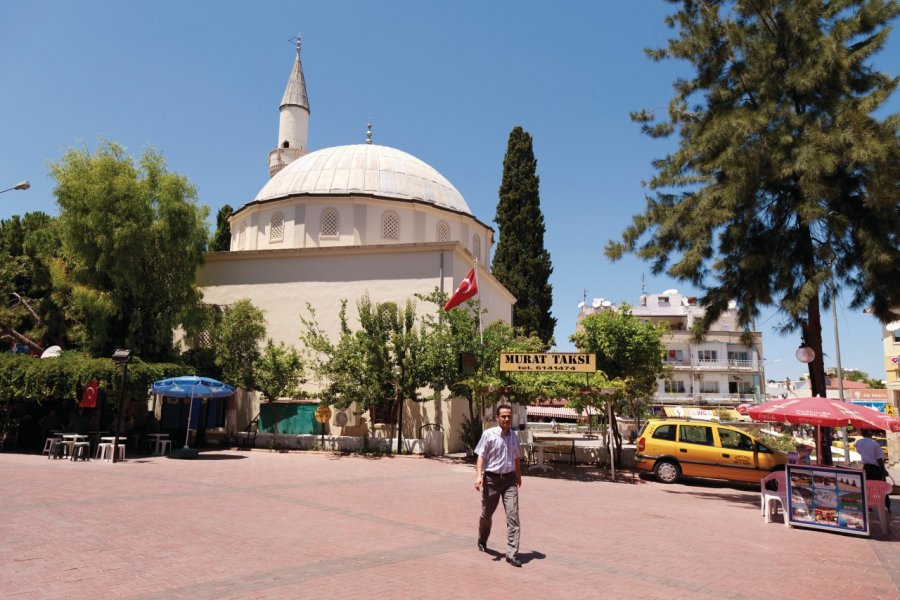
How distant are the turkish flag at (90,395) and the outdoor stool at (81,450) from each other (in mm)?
1028

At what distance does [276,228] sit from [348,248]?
5500mm

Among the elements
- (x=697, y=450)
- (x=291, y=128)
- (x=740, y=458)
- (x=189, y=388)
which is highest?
(x=291, y=128)

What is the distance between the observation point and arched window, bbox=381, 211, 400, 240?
24.9 m

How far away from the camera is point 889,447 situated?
23.6m

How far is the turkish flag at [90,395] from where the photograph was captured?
15.5m

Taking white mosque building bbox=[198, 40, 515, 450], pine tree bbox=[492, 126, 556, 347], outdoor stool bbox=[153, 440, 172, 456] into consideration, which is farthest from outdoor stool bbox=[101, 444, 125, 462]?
pine tree bbox=[492, 126, 556, 347]

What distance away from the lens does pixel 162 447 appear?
56.8 feet

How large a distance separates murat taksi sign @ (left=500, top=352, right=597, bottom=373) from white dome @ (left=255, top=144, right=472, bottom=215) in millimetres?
12603

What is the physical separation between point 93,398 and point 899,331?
3857cm

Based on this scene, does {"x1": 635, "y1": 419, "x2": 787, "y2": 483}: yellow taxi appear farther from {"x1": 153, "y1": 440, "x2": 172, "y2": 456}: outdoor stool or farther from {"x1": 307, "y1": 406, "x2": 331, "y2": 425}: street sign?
{"x1": 153, "y1": 440, "x2": 172, "y2": 456}: outdoor stool

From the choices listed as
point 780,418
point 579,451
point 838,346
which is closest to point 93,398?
point 579,451

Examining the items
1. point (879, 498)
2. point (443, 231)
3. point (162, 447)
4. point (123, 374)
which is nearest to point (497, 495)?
point (879, 498)

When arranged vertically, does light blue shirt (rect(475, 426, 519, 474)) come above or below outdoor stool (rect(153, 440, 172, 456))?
above

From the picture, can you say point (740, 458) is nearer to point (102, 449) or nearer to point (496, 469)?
point (496, 469)
